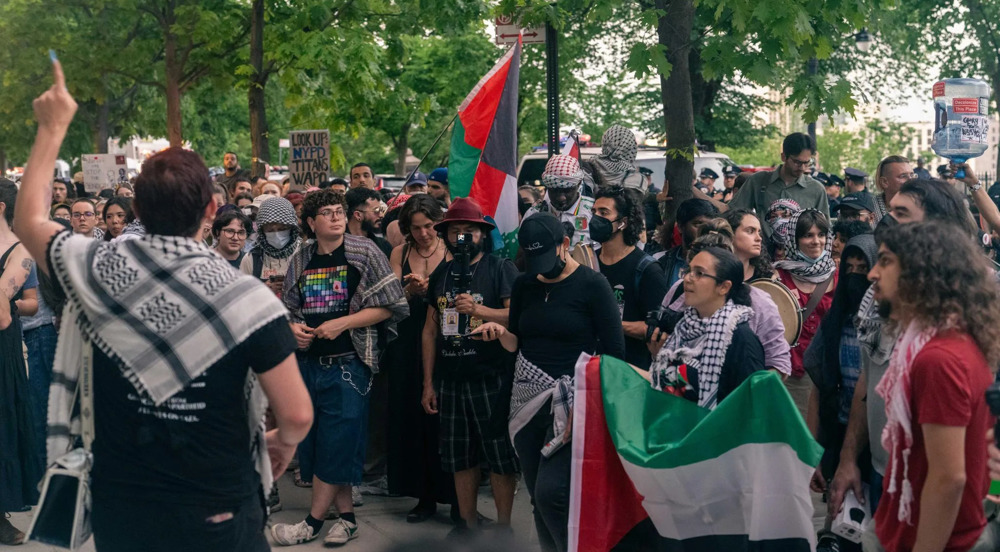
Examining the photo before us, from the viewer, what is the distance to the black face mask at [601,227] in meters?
6.68

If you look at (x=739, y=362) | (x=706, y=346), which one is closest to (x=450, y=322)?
(x=706, y=346)

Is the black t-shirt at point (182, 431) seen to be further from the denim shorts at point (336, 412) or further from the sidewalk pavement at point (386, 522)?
the denim shorts at point (336, 412)

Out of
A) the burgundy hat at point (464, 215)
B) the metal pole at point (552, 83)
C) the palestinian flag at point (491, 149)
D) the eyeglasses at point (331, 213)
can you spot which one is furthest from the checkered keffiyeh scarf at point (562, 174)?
the metal pole at point (552, 83)

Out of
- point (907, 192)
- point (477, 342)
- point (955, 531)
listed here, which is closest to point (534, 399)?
point (477, 342)

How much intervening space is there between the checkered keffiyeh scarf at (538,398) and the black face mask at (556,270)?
445 mm

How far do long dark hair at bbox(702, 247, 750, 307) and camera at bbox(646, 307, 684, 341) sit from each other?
0.53m

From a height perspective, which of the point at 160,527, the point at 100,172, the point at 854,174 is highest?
the point at 100,172

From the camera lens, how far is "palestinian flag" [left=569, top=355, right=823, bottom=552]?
4590 mm

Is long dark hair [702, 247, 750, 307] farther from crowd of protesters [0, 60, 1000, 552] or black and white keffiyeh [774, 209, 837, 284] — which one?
black and white keffiyeh [774, 209, 837, 284]

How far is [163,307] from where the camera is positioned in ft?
10.9

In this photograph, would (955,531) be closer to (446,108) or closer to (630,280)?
(630,280)

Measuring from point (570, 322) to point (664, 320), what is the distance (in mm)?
461

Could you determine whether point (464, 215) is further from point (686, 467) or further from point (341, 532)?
point (686, 467)

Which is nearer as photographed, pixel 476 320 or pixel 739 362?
pixel 739 362
